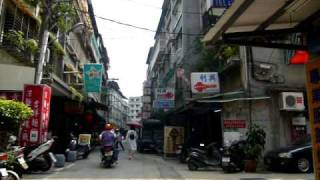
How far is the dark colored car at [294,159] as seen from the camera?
15.4 metres

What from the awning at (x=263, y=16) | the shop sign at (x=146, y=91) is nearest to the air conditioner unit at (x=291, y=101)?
the awning at (x=263, y=16)

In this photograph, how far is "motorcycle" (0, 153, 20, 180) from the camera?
951 cm

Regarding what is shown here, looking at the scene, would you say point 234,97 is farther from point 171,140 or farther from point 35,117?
point 35,117

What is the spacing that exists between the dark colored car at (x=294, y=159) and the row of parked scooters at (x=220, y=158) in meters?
1.27

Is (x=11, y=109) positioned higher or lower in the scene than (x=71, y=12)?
lower

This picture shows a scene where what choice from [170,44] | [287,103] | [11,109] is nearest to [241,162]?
[287,103]

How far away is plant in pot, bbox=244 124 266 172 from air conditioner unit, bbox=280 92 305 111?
2.60 metres

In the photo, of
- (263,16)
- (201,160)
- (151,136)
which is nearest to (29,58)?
(201,160)

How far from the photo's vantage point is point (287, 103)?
1831cm

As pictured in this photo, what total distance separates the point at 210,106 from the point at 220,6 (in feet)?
17.1

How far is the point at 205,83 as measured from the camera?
814 inches

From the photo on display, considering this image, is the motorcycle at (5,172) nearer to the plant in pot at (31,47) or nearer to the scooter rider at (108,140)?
the scooter rider at (108,140)

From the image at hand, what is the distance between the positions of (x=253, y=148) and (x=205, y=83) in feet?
17.9

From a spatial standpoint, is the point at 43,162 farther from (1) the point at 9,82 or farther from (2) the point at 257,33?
(2) the point at 257,33
